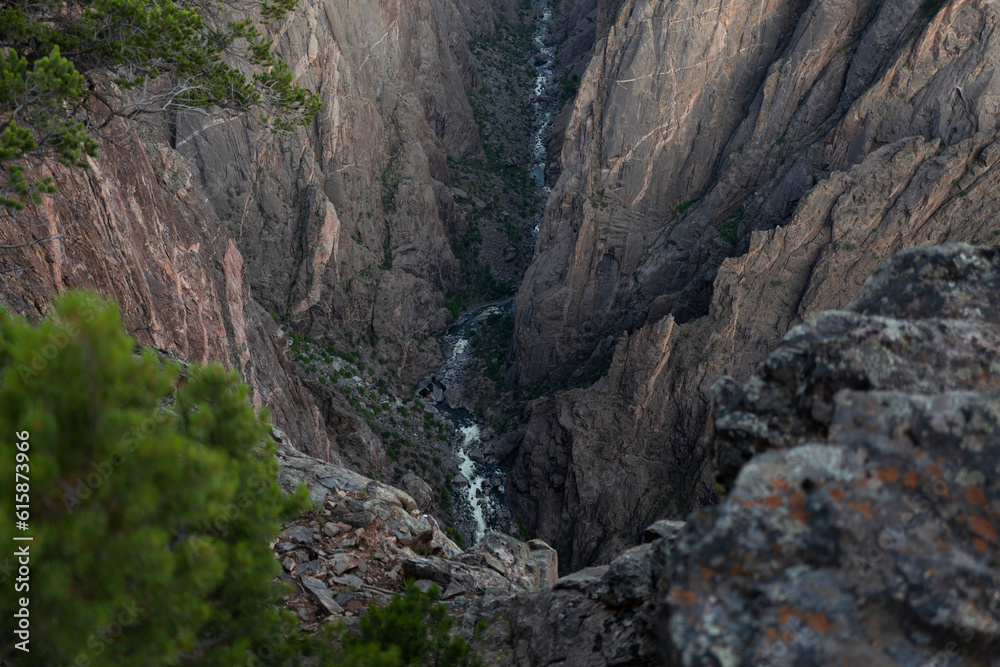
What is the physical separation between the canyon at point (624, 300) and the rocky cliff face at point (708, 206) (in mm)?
192

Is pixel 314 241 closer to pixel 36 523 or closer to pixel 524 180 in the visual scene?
pixel 524 180

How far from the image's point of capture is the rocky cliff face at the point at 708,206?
111 ft

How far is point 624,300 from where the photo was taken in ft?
153

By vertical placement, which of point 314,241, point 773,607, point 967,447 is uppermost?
point 314,241

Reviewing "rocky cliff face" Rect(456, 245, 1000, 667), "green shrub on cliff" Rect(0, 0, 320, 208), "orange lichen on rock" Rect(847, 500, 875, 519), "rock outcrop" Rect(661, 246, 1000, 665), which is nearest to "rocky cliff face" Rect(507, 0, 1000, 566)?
"green shrub on cliff" Rect(0, 0, 320, 208)

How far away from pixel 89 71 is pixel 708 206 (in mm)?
37981

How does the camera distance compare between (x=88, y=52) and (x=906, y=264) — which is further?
(x=88, y=52)

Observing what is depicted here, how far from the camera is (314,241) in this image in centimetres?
4884

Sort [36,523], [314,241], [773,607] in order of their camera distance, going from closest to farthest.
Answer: [36,523] → [773,607] → [314,241]

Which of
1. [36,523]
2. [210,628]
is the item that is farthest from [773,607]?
[36,523]

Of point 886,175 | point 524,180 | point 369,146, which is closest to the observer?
point 886,175

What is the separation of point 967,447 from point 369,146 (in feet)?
184

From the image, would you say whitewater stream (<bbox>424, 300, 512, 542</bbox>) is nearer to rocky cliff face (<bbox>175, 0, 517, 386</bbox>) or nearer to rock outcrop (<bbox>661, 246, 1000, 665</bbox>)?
rocky cliff face (<bbox>175, 0, 517, 386</bbox>)

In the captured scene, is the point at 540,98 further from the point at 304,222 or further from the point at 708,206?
the point at 708,206
